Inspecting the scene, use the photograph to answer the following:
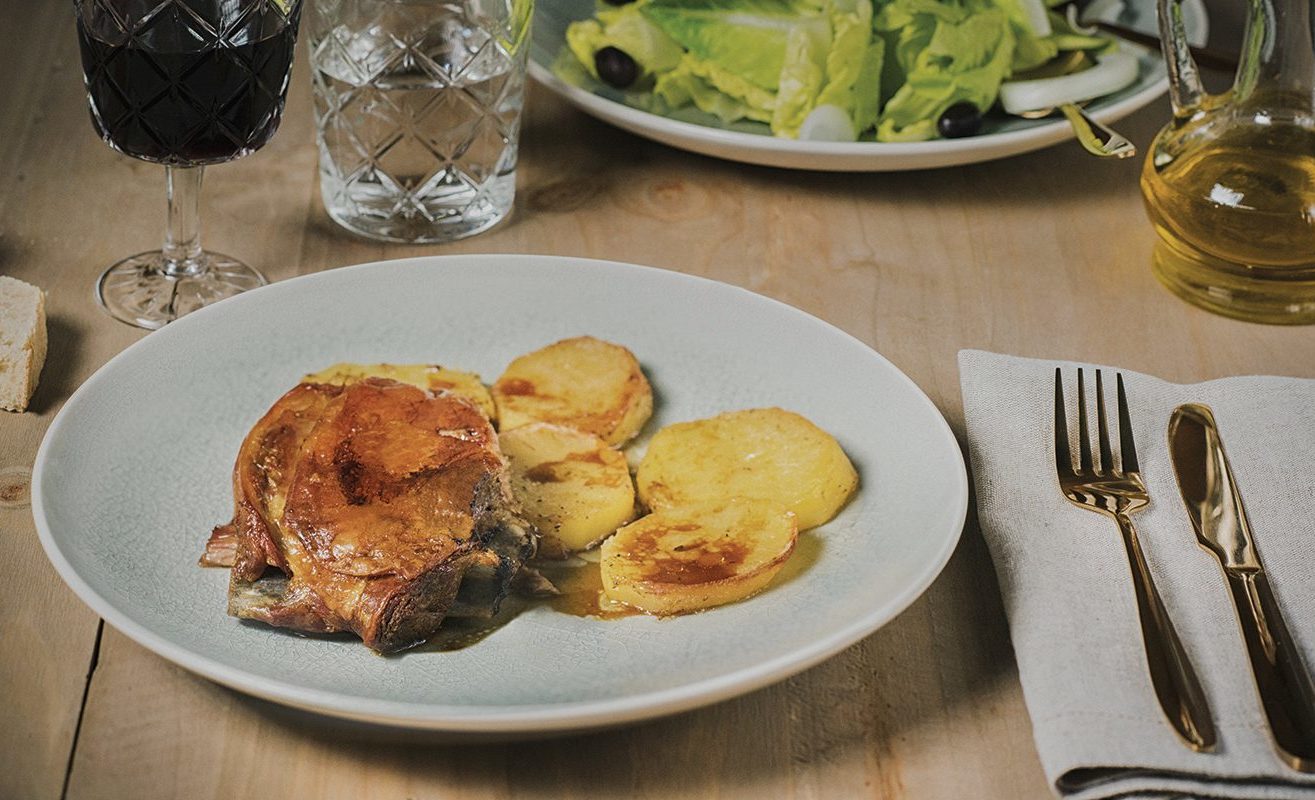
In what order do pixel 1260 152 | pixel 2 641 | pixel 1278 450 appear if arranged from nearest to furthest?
1. pixel 2 641
2. pixel 1278 450
3. pixel 1260 152

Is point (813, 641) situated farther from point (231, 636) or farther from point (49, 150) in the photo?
point (49, 150)

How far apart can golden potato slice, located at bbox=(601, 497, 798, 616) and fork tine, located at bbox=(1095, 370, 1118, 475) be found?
1.19 feet

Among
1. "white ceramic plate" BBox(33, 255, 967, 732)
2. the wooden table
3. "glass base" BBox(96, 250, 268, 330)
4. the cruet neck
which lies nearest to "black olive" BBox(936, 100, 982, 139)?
the wooden table

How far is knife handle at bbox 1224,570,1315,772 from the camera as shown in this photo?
1.09 m

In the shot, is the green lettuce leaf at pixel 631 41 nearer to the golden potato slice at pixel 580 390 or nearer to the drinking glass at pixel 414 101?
the drinking glass at pixel 414 101

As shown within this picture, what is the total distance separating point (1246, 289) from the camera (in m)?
1.85

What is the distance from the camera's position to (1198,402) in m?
1.55

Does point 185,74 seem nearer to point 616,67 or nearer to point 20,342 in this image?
point 20,342

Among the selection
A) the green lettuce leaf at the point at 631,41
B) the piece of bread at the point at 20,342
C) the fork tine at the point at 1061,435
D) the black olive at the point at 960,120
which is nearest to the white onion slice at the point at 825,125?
the black olive at the point at 960,120

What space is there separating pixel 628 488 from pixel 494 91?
72 centimetres

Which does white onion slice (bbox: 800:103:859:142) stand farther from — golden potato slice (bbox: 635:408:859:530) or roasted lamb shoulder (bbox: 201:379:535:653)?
roasted lamb shoulder (bbox: 201:379:535:653)

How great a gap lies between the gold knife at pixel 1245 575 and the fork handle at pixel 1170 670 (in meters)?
0.05

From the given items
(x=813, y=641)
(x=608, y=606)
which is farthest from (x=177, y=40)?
(x=813, y=641)

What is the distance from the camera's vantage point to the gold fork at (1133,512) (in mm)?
1133
